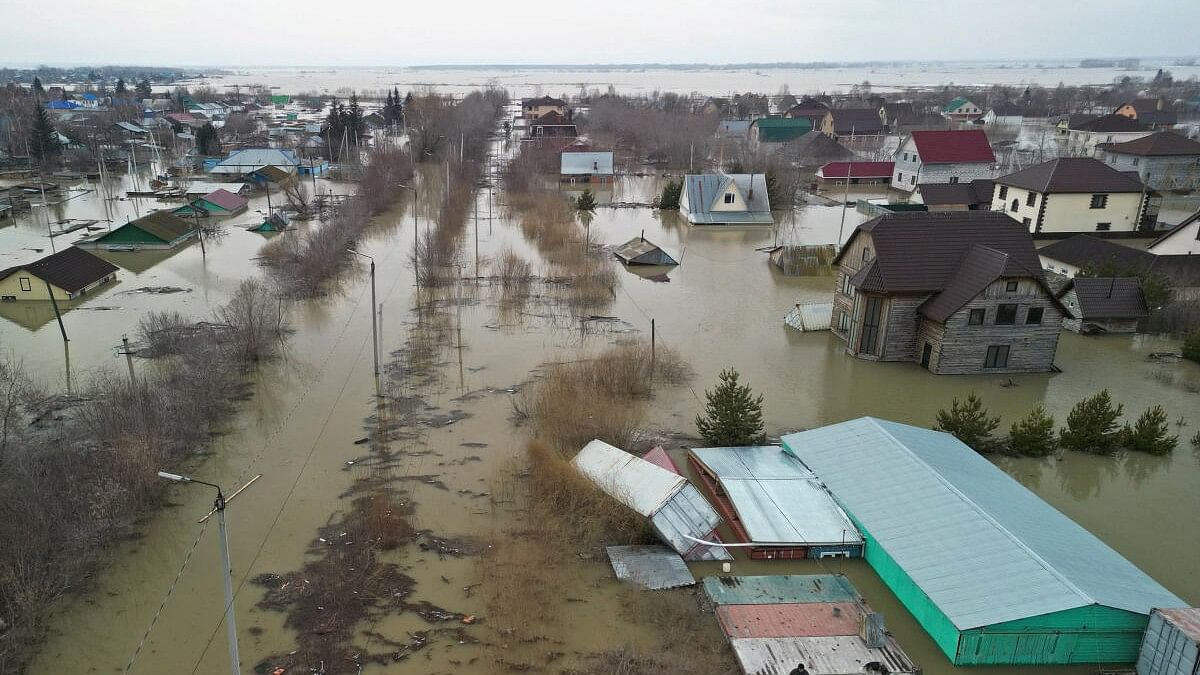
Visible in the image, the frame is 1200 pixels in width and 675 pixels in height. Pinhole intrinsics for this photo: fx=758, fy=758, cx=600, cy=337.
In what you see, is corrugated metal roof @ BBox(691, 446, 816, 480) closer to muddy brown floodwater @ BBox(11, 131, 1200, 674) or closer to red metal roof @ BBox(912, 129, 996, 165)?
muddy brown floodwater @ BBox(11, 131, 1200, 674)

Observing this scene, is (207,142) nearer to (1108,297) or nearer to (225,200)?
(225,200)

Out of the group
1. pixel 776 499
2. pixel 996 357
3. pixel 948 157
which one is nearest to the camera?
pixel 776 499

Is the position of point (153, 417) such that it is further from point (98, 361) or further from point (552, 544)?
point (552, 544)

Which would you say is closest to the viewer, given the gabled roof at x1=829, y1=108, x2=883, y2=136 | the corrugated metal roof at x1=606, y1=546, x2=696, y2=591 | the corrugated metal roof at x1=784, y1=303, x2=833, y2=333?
the corrugated metal roof at x1=606, y1=546, x2=696, y2=591

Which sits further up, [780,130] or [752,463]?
[780,130]

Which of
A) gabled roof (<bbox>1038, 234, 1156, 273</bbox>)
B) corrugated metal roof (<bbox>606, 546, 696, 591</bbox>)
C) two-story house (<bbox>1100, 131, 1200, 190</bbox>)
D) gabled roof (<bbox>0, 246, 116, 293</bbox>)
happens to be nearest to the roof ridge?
corrugated metal roof (<bbox>606, 546, 696, 591</bbox>)

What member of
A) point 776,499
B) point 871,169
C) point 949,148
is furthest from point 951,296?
point 871,169

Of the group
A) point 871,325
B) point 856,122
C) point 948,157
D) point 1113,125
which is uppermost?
point 1113,125

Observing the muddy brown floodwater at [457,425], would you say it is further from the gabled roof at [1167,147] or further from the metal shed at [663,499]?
the gabled roof at [1167,147]
